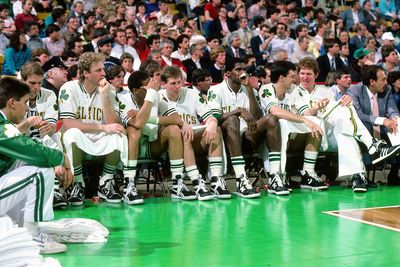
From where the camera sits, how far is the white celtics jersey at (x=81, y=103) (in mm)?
8203

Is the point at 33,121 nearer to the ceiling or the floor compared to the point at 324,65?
nearer to the floor

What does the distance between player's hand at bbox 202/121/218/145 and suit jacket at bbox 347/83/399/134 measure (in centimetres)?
221

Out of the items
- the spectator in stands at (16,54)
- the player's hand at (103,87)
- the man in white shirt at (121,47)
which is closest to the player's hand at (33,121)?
the player's hand at (103,87)

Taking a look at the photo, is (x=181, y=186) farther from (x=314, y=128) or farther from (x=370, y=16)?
(x=370, y=16)

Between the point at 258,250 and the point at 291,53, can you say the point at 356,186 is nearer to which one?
the point at 258,250

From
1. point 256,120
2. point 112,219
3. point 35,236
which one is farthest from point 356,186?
point 35,236

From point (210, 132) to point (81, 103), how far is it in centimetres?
152

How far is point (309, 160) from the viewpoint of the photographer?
9.20 m

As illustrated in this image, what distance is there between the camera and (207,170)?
910cm

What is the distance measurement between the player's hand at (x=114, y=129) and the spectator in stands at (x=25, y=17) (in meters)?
6.70

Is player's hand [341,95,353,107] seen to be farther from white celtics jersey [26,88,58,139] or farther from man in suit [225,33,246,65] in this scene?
man in suit [225,33,246,65]

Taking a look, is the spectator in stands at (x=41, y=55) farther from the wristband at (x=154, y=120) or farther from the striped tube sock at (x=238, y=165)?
the striped tube sock at (x=238, y=165)

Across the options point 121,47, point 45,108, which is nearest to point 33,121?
point 45,108

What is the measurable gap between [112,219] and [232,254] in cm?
193
